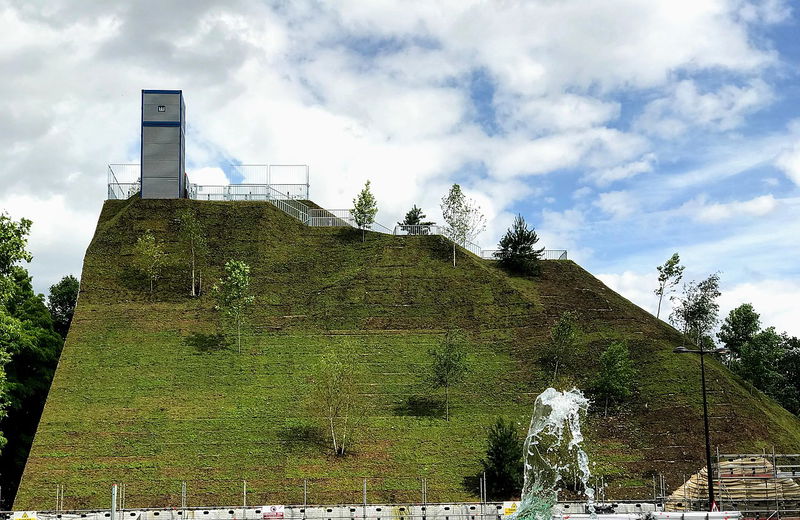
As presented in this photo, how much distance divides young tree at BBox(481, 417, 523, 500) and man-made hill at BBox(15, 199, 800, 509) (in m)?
2.54

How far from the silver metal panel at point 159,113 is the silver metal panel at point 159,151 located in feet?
8.59

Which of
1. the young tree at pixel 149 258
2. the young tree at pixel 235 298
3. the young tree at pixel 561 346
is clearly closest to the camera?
the young tree at pixel 561 346

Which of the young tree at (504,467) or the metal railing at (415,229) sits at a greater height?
the metal railing at (415,229)

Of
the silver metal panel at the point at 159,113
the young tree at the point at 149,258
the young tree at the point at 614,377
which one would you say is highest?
the silver metal panel at the point at 159,113

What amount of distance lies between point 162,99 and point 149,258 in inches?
685

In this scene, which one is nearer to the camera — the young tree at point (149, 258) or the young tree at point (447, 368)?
the young tree at point (447, 368)

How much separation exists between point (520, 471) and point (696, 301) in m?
38.2

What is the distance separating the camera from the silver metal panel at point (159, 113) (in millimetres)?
77312

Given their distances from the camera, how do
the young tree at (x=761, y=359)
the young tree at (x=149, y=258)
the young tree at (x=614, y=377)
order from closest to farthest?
the young tree at (x=614, y=377)
the young tree at (x=149, y=258)
the young tree at (x=761, y=359)

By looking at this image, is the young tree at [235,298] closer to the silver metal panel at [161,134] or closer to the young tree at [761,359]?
the silver metal panel at [161,134]

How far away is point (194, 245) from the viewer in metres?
72.3

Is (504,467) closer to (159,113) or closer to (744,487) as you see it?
(744,487)

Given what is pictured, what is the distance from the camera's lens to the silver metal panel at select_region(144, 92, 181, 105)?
7712 centimetres

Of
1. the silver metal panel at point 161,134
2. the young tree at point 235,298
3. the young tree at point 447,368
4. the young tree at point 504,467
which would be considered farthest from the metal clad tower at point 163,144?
the young tree at point 504,467
